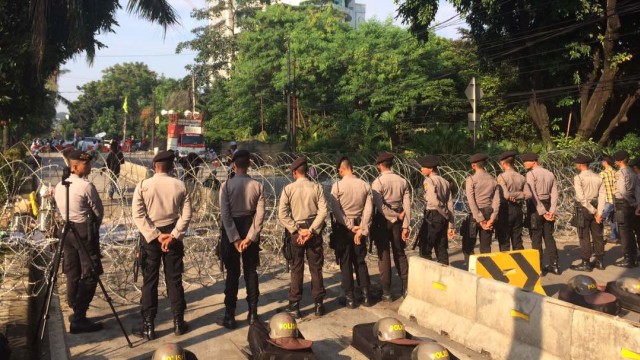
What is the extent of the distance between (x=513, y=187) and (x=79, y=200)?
6.37 m

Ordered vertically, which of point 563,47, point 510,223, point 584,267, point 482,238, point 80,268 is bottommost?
point 584,267

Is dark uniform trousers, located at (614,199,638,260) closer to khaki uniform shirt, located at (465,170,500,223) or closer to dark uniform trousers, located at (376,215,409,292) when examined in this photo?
khaki uniform shirt, located at (465,170,500,223)

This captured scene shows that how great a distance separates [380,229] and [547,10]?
1884 cm

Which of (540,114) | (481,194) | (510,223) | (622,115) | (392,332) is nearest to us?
(392,332)

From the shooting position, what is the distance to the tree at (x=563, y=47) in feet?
71.5

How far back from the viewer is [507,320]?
5.53 m

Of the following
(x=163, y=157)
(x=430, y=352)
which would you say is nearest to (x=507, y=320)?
(x=430, y=352)

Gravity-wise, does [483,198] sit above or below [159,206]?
below

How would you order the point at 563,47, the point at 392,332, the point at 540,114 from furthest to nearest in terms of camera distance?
the point at 540,114
the point at 563,47
the point at 392,332

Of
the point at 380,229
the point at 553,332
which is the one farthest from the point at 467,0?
the point at 553,332

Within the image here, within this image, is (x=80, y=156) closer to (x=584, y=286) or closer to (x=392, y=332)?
(x=392, y=332)

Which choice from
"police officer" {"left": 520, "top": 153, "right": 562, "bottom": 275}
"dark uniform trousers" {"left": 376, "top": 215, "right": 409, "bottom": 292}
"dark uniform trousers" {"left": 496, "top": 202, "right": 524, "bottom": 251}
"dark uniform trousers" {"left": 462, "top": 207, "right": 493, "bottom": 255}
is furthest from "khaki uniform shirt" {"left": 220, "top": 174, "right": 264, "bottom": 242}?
"police officer" {"left": 520, "top": 153, "right": 562, "bottom": 275}

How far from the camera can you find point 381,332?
17.6 feet

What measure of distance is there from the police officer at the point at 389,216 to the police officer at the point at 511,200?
2027mm
